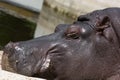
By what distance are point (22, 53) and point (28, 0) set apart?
45.2 feet

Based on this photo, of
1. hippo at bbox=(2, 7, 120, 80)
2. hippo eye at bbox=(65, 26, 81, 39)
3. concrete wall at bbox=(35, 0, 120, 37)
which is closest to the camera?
hippo at bbox=(2, 7, 120, 80)

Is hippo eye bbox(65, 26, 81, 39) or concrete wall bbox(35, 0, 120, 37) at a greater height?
hippo eye bbox(65, 26, 81, 39)

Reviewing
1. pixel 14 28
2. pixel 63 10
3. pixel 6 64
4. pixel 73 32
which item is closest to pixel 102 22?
pixel 73 32

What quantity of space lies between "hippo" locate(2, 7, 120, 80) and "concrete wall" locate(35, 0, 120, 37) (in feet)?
32.1

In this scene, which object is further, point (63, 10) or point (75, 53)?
point (63, 10)

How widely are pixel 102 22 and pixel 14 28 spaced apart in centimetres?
1062

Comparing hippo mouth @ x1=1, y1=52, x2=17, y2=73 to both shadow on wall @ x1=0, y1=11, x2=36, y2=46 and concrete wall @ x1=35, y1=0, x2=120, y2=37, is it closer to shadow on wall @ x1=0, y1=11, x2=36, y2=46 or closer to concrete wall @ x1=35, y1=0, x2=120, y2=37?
shadow on wall @ x1=0, y1=11, x2=36, y2=46

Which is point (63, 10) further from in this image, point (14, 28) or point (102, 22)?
point (102, 22)

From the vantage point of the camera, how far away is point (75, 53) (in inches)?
128

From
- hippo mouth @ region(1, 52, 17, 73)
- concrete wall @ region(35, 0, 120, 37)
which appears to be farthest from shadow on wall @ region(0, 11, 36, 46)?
hippo mouth @ region(1, 52, 17, 73)

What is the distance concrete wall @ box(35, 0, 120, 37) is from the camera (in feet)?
45.2

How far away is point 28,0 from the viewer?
1684 cm

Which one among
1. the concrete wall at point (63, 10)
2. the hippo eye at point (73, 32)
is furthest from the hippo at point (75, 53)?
the concrete wall at point (63, 10)

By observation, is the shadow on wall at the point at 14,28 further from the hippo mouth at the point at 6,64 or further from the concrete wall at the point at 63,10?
the hippo mouth at the point at 6,64
